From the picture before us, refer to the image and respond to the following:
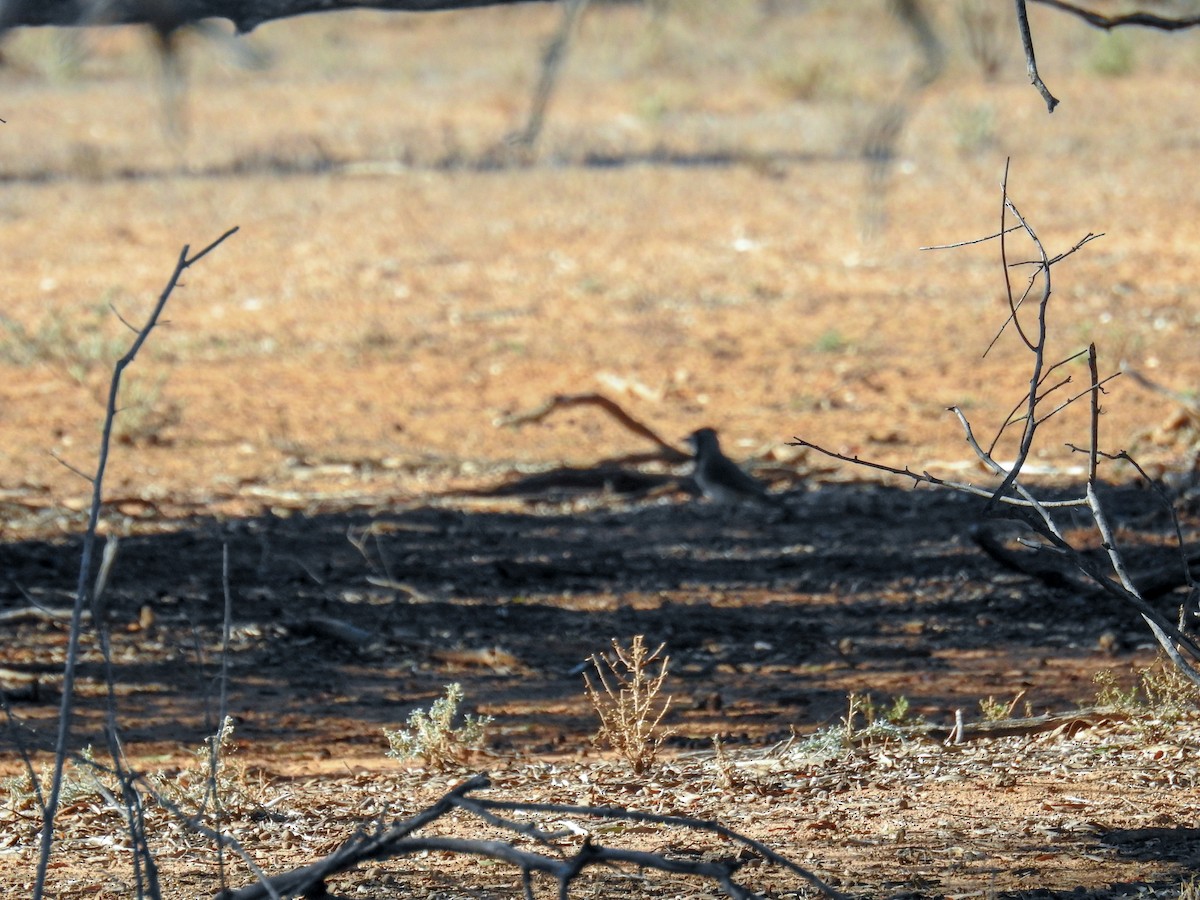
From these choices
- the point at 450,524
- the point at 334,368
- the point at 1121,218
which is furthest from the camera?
the point at 1121,218

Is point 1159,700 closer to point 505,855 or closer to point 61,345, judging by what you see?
point 505,855

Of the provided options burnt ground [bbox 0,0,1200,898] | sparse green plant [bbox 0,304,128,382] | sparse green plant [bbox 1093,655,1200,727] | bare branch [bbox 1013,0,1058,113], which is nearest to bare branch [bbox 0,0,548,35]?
burnt ground [bbox 0,0,1200,898]

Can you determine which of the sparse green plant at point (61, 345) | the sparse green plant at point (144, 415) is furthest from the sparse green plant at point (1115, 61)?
the sparse green plant at point (144, 415)

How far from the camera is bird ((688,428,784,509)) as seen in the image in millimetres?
6664

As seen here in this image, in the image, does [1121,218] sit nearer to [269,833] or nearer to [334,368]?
[334,368]

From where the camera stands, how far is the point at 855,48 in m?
25.5

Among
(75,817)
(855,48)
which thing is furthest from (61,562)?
(855,48)

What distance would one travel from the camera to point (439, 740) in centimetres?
367

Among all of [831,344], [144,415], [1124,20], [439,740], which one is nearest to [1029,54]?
[1124,20]

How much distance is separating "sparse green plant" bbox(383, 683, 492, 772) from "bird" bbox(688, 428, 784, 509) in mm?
3031

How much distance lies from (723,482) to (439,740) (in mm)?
3212

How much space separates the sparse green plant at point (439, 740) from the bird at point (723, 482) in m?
3.03

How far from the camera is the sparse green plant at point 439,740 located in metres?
3.66

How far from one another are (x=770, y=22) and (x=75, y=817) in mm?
28329
